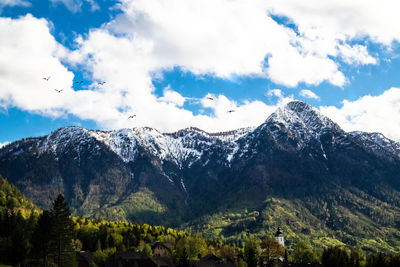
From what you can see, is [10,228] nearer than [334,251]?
Yes

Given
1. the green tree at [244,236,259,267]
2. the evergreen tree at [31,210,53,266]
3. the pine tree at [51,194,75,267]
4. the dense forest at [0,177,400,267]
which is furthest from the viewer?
the green tree at [244,236,259,267]

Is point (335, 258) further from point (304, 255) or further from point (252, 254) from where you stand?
point (252, 254)

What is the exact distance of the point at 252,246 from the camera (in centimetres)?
16838

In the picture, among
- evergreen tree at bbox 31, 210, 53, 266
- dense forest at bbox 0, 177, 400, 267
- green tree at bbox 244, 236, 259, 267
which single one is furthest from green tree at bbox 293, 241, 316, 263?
evergreen tree at bbox 31, 210, 53, 266

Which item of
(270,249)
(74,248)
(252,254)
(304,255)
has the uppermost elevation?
(74,248)

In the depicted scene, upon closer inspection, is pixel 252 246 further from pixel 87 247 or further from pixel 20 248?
pixel 20 248

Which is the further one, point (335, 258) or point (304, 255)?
point (304, 255)

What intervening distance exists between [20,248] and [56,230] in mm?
9344

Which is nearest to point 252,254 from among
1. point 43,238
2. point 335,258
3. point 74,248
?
point 335,258

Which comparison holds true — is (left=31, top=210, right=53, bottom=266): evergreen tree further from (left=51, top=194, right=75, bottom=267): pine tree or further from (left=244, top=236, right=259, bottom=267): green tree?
(left=244, top=236, right=259, bottom=267): green tree

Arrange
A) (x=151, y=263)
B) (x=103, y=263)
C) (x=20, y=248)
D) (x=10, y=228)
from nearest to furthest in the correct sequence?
1. (x=20, y=248)
2. (x=10, y=228)
3. (x=151, y=263)
4. (x=103, y=263)

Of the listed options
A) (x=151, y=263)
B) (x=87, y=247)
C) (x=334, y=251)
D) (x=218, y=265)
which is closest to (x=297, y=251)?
(x=334, y=251)

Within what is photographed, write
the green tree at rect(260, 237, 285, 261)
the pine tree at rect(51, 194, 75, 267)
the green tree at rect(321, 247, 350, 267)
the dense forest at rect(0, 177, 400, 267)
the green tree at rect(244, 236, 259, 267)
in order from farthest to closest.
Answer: the green tree at rect(260, 237, 285, 261), the green tree at rect(244, 236, 259, 267), the green tree at rect(321, 247, 350, 267), the dense forest at rect(0, 177, 400, 267), the pine tree at rect(51, 194, 75, 267)

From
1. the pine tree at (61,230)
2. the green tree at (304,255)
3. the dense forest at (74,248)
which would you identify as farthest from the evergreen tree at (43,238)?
the green tree at (304,255)
